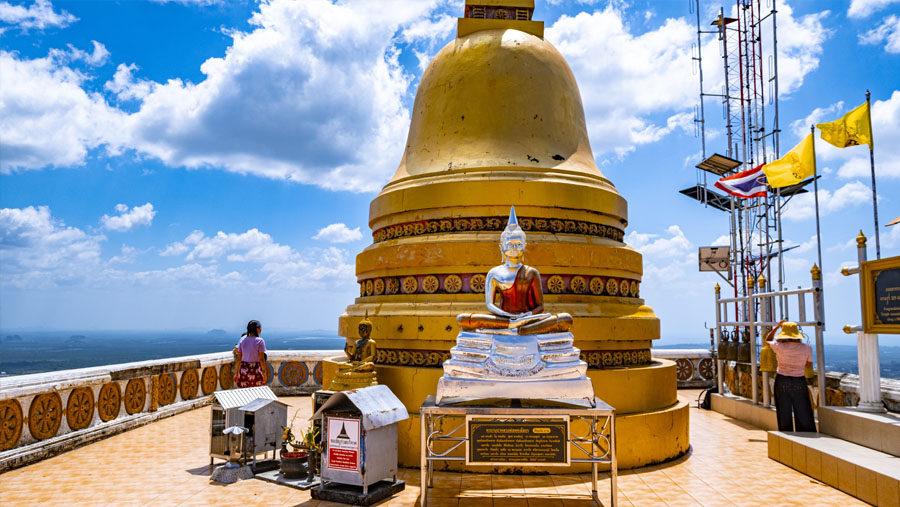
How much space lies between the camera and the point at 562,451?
20.5ft

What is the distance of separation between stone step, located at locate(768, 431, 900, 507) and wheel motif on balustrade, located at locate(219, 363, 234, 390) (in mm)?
11078

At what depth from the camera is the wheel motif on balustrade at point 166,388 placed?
1185 cm

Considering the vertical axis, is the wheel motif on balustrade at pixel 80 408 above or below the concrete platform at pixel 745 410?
above

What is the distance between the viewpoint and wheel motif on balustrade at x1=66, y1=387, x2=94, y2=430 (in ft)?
30.6

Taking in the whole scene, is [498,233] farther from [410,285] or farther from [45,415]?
[45,415]

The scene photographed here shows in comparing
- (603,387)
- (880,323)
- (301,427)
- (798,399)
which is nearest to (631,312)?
(603,387)

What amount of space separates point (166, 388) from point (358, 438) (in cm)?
694

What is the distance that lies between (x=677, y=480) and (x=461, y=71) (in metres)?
7.26

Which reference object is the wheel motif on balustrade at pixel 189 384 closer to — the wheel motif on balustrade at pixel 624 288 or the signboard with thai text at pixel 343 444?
the signboard with thai text at pixel 343 444

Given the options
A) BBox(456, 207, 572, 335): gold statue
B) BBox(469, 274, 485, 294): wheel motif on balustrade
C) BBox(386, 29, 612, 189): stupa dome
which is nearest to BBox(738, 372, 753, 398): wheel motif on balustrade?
BBox(386, 29, 612, 189): stupa dome

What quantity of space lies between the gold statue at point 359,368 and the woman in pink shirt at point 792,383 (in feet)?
19.3

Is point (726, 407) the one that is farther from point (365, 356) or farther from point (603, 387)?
point (365, 356)

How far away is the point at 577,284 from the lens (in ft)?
30.9

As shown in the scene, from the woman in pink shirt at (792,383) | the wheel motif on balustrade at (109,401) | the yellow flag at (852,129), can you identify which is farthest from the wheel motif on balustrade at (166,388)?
the yellow flag at (852,129)
